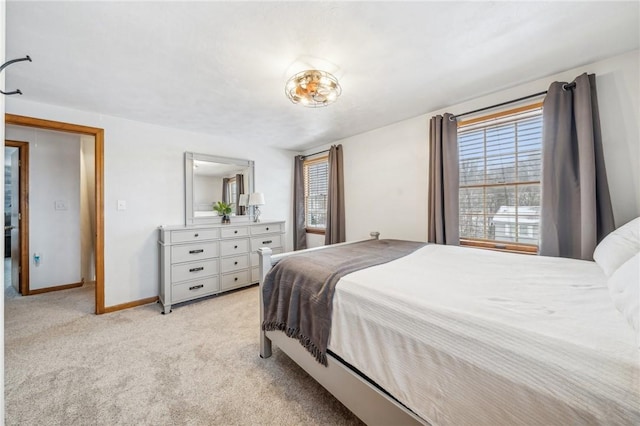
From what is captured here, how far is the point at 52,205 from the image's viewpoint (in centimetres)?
346

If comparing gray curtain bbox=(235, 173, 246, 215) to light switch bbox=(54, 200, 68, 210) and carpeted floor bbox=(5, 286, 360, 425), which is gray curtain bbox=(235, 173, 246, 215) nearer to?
carpeted floor bbox=(5, 286, 360, 425)

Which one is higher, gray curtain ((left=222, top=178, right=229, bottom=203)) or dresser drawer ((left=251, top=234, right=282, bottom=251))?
gray curtain ((left=222, top=178, right=229, bottom=203))

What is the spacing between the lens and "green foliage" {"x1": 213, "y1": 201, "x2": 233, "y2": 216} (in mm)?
3602

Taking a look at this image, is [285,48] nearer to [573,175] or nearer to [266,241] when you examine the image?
[573,175]

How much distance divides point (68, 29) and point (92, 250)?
3.74m

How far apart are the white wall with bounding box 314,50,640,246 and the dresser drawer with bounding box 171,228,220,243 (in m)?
1.79

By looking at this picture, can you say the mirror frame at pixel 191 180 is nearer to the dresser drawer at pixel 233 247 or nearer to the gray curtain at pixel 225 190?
the gray curtain at pixel 225 190

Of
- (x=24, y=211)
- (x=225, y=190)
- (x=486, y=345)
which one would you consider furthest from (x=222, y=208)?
(x=486, y=345)

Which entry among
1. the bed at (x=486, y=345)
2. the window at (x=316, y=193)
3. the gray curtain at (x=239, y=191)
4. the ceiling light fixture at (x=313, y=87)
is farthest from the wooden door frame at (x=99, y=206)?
the window at (x=316, y=193)

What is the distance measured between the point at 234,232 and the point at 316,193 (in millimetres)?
1649

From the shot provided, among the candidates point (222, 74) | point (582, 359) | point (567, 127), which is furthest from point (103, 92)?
point (567, 127)

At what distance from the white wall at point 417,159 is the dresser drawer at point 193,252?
70.5 inches

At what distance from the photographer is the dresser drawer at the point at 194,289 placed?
2859mm

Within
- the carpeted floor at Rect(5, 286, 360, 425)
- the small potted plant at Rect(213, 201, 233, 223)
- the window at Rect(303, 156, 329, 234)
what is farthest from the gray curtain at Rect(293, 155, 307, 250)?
the carpeted floor at Rect(5, 286, 360, 425)
